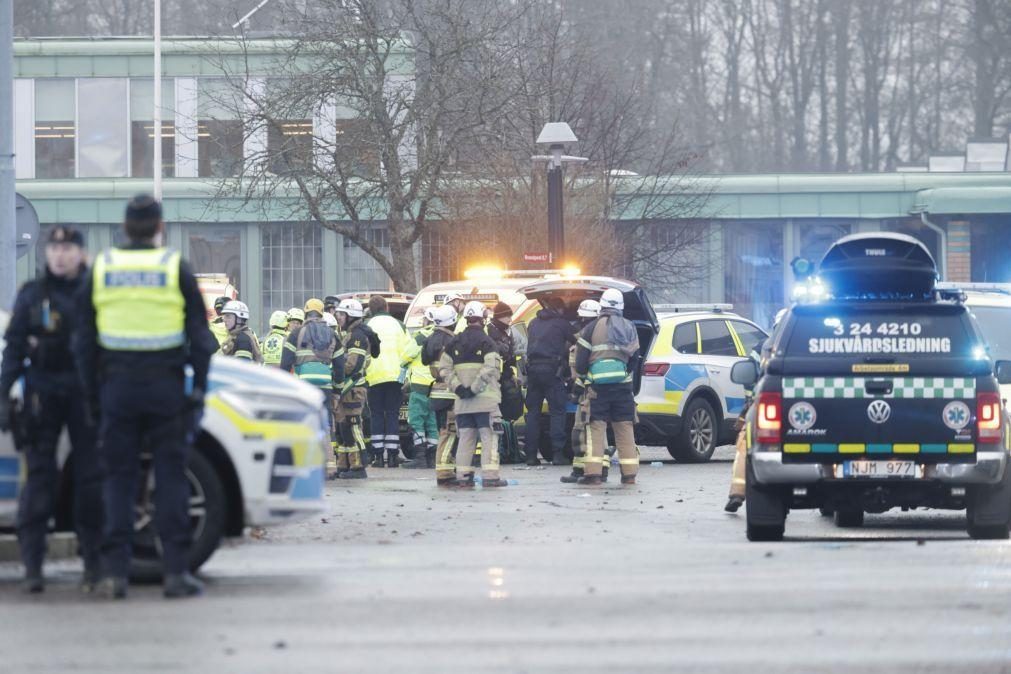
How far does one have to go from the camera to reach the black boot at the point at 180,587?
370 inches

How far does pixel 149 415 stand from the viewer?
30.5ft

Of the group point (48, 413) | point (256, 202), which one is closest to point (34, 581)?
point (48, 413)

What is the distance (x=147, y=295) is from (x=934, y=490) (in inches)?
233

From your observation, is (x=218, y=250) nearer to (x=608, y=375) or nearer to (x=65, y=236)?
(x=608, y=375)

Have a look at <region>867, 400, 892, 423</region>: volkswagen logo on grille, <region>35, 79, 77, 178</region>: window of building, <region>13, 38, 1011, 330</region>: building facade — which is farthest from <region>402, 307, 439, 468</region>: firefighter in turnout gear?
<region>35, 79, 77, 178</region>: window of building

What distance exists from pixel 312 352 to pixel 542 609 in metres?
11.5

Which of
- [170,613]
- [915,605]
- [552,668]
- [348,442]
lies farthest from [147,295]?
[348,442]

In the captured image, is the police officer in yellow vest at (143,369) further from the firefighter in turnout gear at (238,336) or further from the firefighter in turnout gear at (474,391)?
the firefighter in turnout gear at (238,336)

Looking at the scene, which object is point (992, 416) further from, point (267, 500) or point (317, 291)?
point (317, 291)

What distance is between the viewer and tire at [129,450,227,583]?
33.0 feet

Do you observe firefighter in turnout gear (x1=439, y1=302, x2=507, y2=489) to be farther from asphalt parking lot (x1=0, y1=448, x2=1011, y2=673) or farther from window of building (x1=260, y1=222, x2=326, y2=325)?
window of building (x1=260, y1=222, x2=326, y2=325)

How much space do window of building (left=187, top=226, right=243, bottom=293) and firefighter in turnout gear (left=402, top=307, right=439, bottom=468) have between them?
22.9 meters

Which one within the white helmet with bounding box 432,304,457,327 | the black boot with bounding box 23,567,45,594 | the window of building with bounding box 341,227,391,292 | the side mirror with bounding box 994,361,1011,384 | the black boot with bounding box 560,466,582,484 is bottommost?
the black boot with bounding box 560,466,582,484

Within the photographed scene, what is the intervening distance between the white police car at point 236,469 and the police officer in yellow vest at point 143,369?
0.64m
